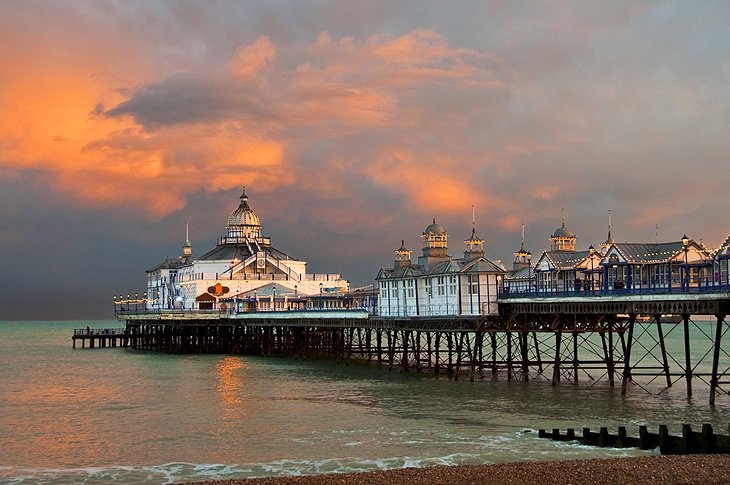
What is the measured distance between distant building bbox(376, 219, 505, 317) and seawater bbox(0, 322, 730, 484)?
15.6 ft

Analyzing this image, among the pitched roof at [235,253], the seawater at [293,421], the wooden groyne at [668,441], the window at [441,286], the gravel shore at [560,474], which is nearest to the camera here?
the gravel shore at [560,474]

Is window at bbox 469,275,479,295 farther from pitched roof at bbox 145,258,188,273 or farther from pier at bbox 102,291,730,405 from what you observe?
pitched roof at bbox 145,258,188,273

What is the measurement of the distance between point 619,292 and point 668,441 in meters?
15.2

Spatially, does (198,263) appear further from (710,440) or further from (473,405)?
(710,440)

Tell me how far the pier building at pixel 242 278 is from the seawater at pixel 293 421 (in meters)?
50.6

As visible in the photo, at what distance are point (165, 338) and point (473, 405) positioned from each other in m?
65.6

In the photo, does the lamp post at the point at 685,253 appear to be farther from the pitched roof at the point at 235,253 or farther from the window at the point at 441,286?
the pitched roof at the point at 235,253

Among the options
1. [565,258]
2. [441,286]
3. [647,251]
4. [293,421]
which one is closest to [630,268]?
[647,251]

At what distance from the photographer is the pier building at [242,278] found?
115500 mm

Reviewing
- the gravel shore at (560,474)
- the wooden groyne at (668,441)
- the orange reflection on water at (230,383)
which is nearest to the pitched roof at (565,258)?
the orange reflection on water at (230,383)

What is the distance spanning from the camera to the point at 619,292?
141ft

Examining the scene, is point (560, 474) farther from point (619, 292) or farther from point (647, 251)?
point (647, 251)

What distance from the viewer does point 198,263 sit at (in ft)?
427

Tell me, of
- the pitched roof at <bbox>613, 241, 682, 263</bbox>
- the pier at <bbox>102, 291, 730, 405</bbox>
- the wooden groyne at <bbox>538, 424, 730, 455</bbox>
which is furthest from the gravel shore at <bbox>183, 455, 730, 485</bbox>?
the pitched roof at <bbox>613, 241, 682, 263</bbox>
